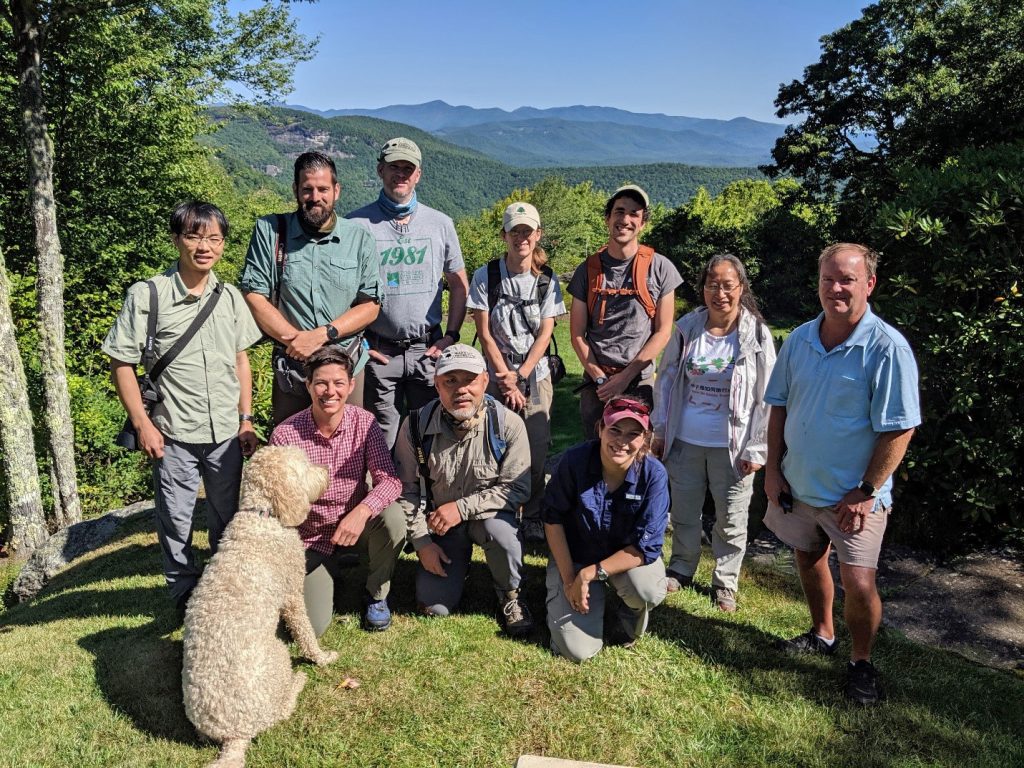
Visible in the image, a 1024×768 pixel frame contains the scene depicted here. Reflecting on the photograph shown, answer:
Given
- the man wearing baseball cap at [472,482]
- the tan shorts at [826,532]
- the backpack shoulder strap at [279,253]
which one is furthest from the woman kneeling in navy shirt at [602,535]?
the backpack shoulder strap at [279,253]

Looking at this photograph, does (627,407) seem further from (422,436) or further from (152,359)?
(152,359)

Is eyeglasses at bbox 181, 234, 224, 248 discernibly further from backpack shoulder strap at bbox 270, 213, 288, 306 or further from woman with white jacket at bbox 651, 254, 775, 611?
woman with white jacket at bbox 651, 254, 775, 611

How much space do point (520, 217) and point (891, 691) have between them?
13.0 feet

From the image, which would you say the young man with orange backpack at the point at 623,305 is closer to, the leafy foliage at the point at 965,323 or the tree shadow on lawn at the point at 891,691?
the tree shadow on lawn at the point at 891,691

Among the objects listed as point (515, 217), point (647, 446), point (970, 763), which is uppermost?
point (515, 217)

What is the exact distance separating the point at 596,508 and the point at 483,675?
1222 mm

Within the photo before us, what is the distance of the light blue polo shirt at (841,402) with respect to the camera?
3.35 meters

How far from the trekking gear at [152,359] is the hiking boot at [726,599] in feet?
13.5

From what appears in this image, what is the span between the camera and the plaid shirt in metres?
4.22

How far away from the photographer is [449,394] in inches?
166

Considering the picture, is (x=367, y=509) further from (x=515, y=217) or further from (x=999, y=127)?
(x=999, y=127)

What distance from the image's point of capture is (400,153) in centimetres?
489

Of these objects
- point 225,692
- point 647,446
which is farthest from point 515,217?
point 225,692

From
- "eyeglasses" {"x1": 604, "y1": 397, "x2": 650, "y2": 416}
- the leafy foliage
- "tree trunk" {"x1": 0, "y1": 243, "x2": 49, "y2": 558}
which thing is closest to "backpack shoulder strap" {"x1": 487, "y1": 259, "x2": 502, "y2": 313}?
"eyeglasses" {"x1": 604, "y1": 397, "x2": 650, "y2": 416}
